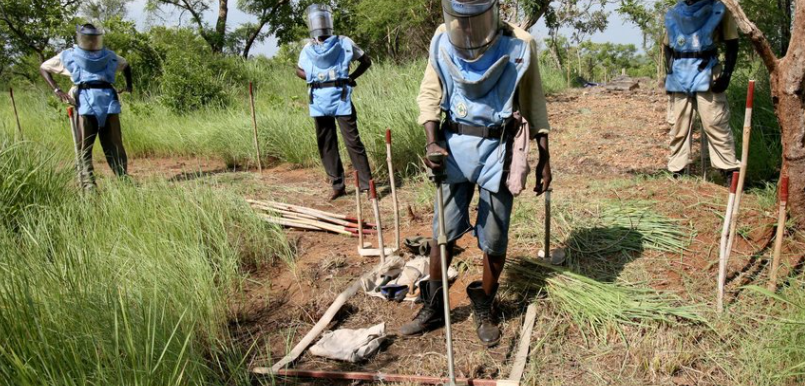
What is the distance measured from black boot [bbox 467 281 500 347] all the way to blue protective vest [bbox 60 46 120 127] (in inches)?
177

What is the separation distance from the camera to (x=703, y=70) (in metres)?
4.75

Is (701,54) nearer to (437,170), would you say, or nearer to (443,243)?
(437,170)

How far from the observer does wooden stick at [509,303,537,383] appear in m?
2.86

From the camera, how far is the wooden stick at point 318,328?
3006 millimetres

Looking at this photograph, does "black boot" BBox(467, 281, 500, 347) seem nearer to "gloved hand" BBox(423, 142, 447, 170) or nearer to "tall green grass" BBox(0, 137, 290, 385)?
"gloved hand" BBox(423, 142, 447, 170)

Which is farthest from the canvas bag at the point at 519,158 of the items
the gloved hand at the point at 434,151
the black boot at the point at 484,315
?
the black boot at the point at 484,315

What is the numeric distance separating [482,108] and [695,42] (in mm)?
2818

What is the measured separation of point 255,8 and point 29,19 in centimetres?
542

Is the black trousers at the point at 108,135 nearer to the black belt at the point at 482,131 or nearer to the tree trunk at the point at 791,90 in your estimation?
the black belt at the point at 482,131

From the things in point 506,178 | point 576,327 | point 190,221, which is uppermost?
point 506,178

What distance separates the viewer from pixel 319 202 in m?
5.73

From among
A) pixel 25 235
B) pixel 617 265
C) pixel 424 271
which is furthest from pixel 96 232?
pixel 617 265

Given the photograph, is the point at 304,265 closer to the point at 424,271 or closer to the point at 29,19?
the point at 424,271

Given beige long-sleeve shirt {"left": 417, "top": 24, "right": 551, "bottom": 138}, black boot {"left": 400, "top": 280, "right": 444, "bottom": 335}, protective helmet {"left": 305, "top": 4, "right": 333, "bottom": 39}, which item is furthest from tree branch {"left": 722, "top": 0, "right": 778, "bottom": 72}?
protective helmet {"left": 305, "top": 4, "right": 333, "bottom": 39}
